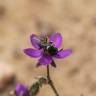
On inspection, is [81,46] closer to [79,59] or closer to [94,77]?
[79,59]

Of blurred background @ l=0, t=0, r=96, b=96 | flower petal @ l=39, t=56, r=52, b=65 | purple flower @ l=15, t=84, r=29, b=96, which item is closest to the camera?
flower petal @ l=39, t=56, r=52, b=65

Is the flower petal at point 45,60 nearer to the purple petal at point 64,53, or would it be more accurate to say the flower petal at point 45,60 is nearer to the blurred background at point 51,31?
the purple petal at point 64,53

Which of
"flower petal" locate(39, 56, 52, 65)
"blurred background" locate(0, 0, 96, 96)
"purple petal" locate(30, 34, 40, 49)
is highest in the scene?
"purple petal" locate(30, 34, 40, 49)

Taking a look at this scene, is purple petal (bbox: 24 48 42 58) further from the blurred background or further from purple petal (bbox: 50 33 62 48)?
the blurred background

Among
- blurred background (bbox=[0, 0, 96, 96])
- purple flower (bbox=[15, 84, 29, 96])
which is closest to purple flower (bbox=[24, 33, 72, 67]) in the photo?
purple flower (bbox=[15, 84, 29, 96])

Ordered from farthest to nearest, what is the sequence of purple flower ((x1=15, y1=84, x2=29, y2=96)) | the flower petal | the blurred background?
the blurred background, purple flower ((x1=15, y1=84, x2=29, y2=96)), the flower petal

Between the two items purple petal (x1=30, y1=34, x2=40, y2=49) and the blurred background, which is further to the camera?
the blurred background
